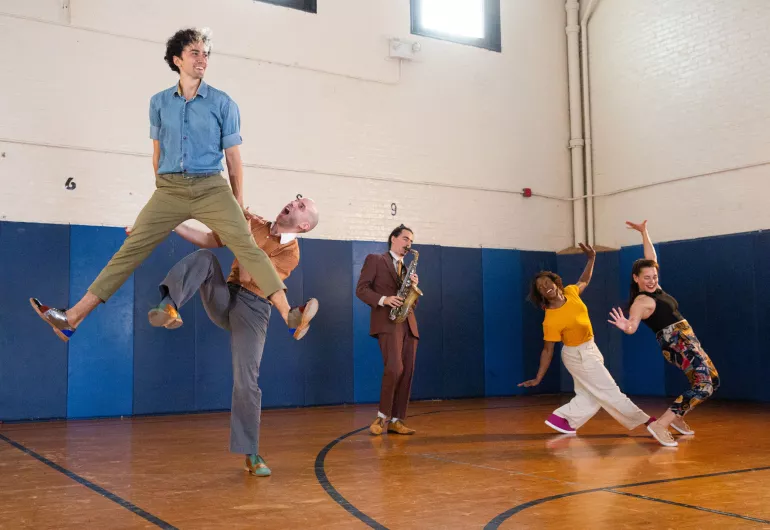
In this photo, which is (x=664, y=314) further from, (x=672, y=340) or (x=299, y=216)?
(x=299, y=216)

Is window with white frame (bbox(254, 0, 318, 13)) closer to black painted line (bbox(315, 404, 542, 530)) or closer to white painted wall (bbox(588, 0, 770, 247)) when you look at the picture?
white painted wall (bbox(588, 0, 770, 247))

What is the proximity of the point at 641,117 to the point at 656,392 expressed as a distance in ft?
12.8

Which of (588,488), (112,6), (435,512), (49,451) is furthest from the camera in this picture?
(112,6)

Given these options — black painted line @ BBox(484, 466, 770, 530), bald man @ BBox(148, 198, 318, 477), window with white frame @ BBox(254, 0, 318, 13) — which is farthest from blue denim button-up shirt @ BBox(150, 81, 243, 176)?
window with white frame @ BBox(254, 0, 318, 13)

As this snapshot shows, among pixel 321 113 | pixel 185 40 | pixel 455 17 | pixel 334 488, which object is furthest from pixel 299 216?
pixel 455 17

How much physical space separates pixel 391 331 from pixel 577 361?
1.56 m

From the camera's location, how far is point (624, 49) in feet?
37.6

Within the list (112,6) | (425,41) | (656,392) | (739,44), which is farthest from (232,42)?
(656,392)

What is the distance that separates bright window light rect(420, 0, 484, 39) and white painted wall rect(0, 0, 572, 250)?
0.31 m

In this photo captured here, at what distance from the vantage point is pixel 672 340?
6.04m

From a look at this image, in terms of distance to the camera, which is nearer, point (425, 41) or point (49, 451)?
point (49, 451)

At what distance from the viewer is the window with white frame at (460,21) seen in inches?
432

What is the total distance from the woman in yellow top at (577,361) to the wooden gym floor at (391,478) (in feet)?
0.65

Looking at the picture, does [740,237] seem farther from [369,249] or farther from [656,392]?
[369,249]
